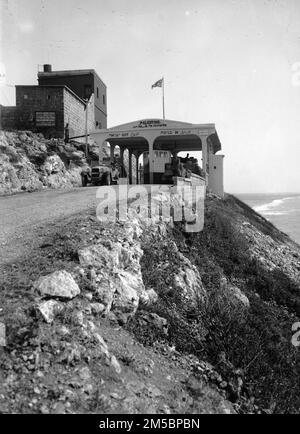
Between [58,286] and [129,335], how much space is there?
1241mm

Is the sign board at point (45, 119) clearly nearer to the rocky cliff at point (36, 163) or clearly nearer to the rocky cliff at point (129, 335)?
the rocky cliff at point (36, 163)

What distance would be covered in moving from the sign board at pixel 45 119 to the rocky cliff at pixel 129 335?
24.0m

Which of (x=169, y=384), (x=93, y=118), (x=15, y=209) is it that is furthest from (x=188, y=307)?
(x=93, y=118)

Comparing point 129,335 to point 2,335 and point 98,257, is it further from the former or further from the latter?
point 2,335

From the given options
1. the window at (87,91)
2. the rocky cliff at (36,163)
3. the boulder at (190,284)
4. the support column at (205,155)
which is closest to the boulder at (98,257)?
the boulder at (190,284)

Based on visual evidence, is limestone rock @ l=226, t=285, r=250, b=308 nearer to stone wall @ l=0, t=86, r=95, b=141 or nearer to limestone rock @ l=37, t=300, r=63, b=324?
limestone rock @ l=37, t=300, r=63, b=324

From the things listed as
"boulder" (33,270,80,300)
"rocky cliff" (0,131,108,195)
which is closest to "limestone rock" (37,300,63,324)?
"boulder" (33,270,80,300)

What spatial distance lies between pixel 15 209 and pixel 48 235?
187 inches

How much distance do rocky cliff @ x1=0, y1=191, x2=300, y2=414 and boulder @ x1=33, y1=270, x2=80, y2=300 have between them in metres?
0.01

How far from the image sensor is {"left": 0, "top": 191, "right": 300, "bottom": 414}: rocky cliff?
12.7 ft

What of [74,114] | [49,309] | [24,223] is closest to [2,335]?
[49,309]

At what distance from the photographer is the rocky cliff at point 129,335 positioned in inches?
152

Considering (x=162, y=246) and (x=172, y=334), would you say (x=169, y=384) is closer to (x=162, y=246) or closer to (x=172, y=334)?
(x=172, y=334)
